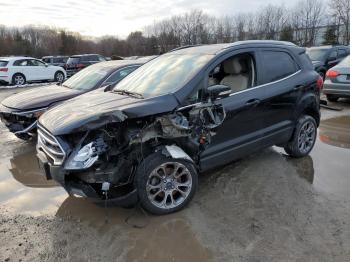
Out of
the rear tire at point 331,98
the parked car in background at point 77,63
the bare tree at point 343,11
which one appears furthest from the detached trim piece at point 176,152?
the bare tree at point 343,11

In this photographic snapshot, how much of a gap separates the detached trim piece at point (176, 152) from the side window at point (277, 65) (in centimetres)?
173

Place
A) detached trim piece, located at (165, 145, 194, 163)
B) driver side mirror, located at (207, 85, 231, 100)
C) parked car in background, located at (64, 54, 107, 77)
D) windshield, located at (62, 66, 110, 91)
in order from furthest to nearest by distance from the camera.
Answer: parked car in background, located at (64, 54, 107, 77) → windshield, located at (62, 66, 110, 91) → driver side mirror, located at (207, 85, 231, 100) → detached trim piece, located at (165, 145, 194, 163)

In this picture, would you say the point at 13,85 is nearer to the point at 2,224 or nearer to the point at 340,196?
the point at 2,224

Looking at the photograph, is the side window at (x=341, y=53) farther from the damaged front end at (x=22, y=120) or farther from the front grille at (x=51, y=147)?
the front grille at (x=51, y=147)

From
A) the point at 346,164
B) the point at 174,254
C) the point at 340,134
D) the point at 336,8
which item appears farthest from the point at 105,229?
the point at 336,8

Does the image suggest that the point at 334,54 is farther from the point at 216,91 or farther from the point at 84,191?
the point at 84,191

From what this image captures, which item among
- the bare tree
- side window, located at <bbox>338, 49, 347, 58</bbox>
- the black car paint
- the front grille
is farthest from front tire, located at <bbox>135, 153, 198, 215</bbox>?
the bare tree

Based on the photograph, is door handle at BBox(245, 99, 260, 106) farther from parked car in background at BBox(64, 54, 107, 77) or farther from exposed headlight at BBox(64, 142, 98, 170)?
parked car in background at BBox(64, 54, 107, 77)

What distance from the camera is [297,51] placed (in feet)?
17.0

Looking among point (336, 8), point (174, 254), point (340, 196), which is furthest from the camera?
point (336, 8)

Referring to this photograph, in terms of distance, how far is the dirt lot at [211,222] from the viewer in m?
3.08

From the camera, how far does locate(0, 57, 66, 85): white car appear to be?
1838 cm

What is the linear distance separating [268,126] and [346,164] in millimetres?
1522

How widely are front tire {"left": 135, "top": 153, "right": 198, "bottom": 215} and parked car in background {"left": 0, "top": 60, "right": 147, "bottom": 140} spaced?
230cm
